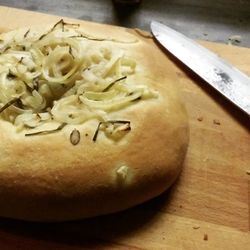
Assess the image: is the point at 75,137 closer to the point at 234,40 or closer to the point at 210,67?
the point at 210,67

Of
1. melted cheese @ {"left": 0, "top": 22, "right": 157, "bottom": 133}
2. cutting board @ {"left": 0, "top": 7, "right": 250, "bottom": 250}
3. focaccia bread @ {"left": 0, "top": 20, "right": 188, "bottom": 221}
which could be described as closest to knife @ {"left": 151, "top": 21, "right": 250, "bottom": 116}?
cutting board @ {"left": 0, "top": 7, "right": 250, "bottom": 250}

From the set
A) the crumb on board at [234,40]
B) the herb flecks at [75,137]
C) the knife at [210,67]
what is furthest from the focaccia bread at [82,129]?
the crumb on board at [234,40]

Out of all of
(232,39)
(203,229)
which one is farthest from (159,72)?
(232,39)

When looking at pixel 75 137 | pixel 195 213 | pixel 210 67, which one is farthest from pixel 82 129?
pixel 210 67

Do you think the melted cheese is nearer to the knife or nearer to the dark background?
the knife

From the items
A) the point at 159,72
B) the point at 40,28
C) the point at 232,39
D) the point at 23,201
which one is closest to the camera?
the point at 23,201

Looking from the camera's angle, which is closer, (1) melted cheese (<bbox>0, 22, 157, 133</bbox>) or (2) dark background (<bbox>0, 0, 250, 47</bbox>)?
(1) melted cheese (<bbox>0, 22, 157, 133</bbox>)

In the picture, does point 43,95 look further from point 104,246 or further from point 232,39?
point 232,39
